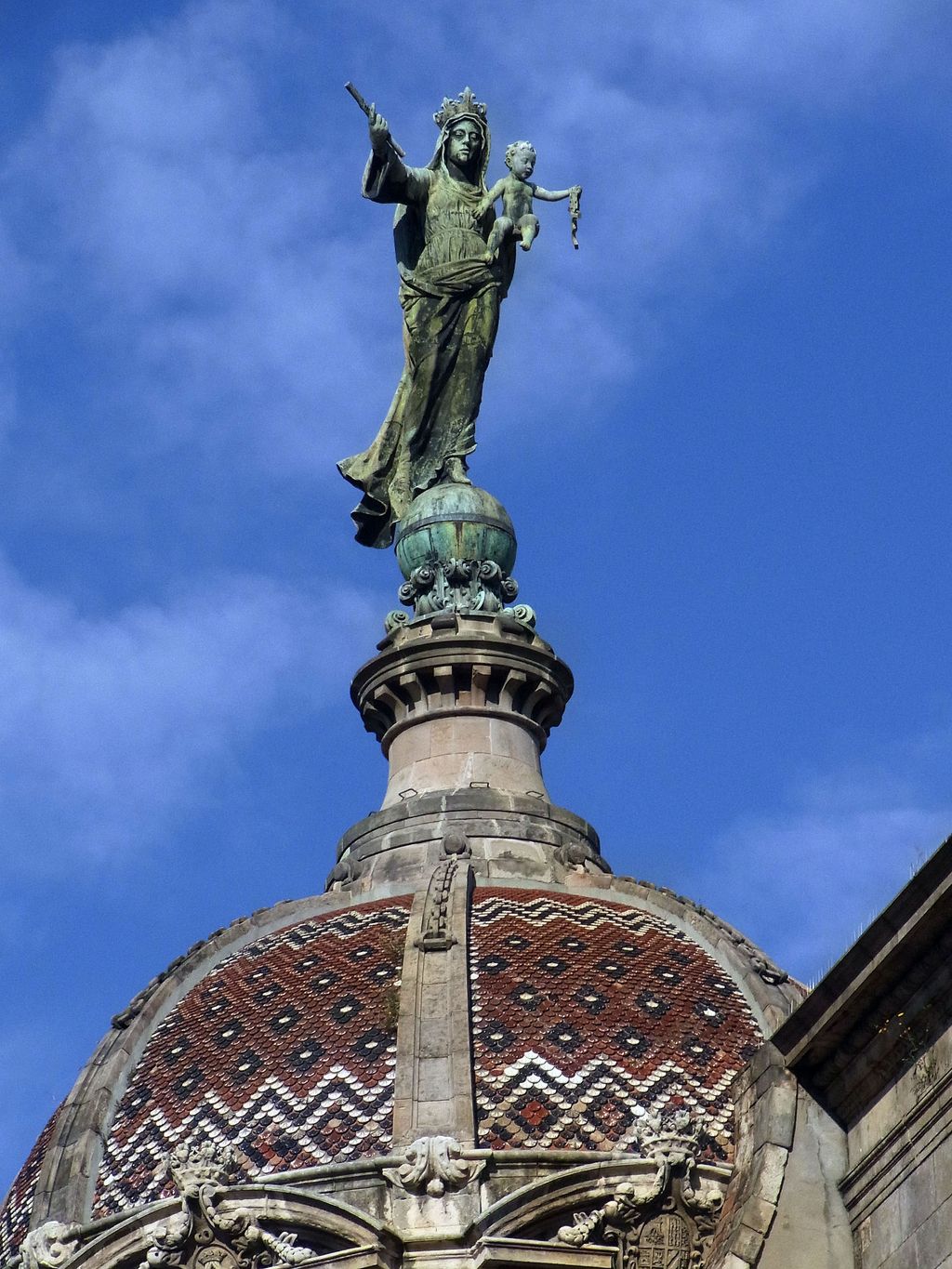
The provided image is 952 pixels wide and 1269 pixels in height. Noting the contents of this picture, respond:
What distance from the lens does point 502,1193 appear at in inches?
1355

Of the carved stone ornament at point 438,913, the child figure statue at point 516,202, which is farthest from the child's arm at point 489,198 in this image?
the carved stone ornament at point 438,913

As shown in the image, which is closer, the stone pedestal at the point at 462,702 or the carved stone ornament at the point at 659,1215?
the carved stone ornament at the point at 659,1215

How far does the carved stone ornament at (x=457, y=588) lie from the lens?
4388 cm

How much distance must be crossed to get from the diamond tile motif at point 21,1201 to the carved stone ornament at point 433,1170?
5.04 metres

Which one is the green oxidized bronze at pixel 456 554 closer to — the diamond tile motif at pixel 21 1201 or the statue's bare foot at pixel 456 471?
the statue's bare foot at pixel 456 471

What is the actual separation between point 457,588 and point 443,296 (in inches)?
198

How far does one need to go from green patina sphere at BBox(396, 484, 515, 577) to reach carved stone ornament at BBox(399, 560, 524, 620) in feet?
0.52

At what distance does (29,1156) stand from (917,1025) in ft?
56.8

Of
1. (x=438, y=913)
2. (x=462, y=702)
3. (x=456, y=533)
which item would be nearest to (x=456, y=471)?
(x=456, y=533)

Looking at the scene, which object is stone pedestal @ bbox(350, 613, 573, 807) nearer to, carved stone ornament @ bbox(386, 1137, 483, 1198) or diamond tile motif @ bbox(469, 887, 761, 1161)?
diamond tile motif @ bbox(469, 887, 761, 1161)

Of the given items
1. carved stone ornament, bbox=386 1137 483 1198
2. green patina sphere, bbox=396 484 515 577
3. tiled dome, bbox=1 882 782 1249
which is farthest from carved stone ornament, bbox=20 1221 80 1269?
green patina sphere, bbox=396 484 515 577

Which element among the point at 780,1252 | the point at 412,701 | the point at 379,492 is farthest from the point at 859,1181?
the point at 379,492

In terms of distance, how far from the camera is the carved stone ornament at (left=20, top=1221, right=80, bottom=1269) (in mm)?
35688

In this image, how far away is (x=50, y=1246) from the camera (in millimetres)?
35875
